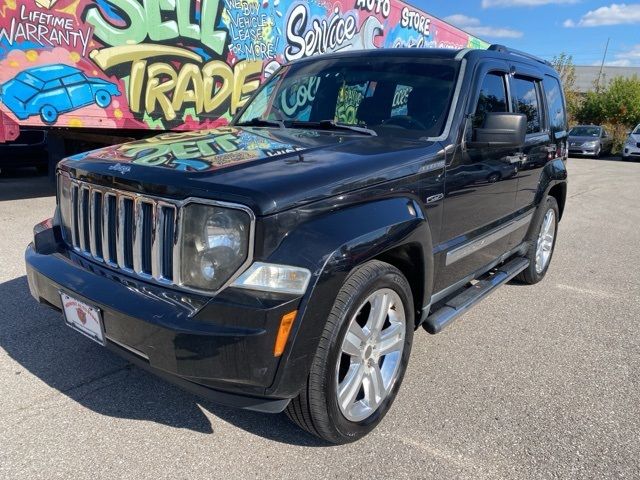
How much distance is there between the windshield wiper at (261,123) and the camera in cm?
360

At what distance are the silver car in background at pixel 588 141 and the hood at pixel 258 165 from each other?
23046 millimetres

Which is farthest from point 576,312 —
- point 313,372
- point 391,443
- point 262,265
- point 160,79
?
Result: point 160,79

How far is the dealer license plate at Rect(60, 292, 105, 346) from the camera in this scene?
7.62 ft

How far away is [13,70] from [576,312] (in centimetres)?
655

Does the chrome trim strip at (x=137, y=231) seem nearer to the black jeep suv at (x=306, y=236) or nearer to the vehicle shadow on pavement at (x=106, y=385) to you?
the black jeep suv at (x=306, y=236)

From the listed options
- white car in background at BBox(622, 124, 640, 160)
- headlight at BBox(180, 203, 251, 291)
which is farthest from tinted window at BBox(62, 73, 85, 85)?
white car in background at BBox(622, 124, 640, 160)

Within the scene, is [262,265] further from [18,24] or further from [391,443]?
[18,24]

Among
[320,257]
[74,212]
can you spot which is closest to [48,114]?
[74,212]

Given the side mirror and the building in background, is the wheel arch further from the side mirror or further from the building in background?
the building in background

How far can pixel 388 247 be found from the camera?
2436mm

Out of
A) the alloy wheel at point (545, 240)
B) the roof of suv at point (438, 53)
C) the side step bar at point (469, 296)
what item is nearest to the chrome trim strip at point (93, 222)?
the side step bar at point (469, 296)

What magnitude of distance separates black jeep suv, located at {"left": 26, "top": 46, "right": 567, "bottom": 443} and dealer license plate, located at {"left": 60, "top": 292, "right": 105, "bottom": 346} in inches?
0.4

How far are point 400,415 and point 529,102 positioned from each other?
292 centimetres

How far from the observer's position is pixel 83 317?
2414 millimetres
